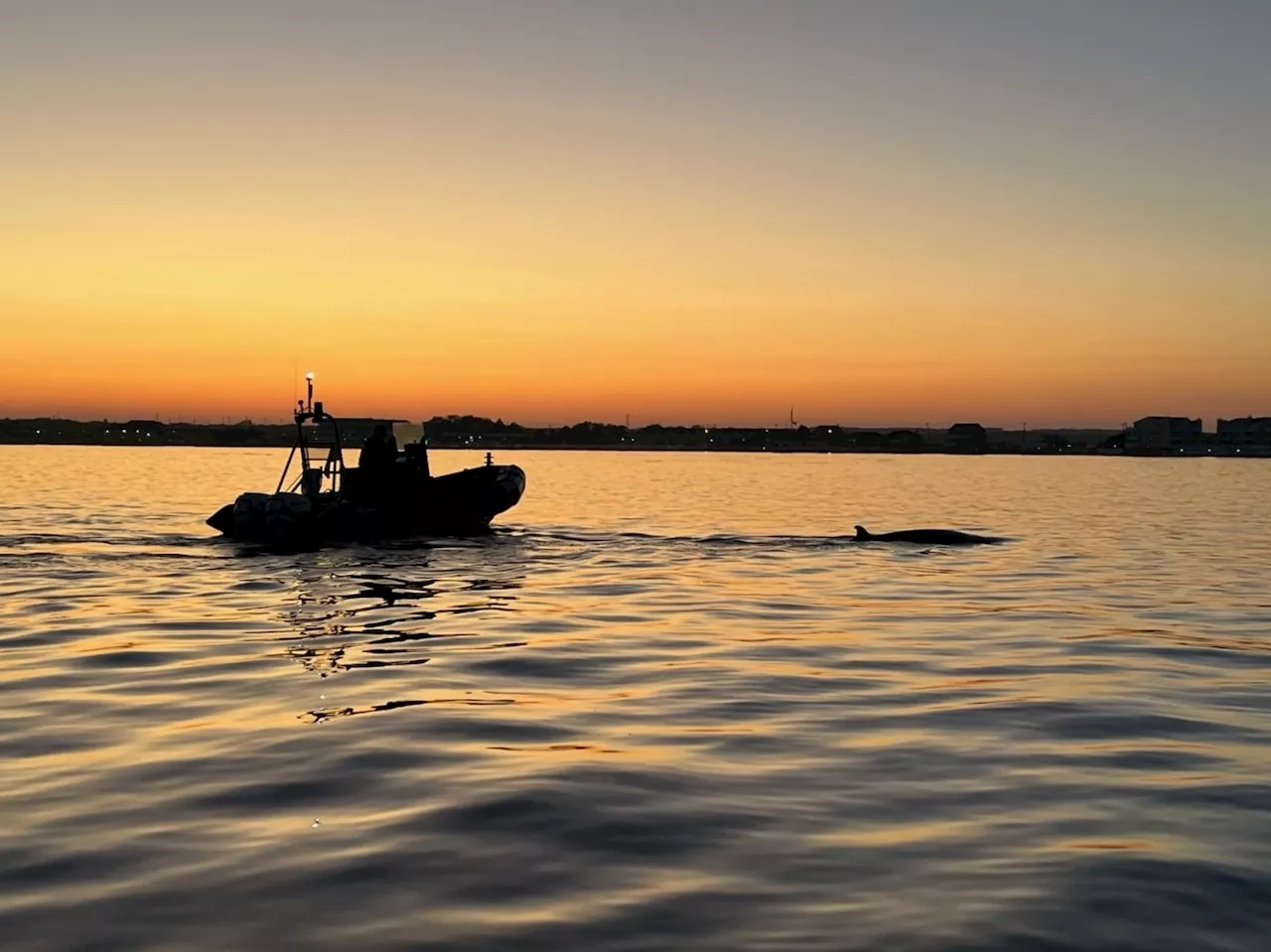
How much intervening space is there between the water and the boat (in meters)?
8.13

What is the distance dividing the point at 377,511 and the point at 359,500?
0.92m

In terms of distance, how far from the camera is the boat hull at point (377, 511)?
116 ft

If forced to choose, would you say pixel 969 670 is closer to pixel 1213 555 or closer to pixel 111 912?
pixel 111 912

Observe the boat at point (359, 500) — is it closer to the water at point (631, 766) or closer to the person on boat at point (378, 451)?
the person on boat at point (378, 451)

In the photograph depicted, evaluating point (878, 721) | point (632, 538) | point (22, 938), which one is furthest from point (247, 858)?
point (632, 538)

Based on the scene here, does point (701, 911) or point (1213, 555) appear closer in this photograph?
point (701, 911)

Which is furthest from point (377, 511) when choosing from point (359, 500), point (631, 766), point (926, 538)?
point (631, 766)

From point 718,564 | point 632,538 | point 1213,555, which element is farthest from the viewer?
point 632,538

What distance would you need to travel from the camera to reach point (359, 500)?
38.2 m

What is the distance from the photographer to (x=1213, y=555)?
36.7 m

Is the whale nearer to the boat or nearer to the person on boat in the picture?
the boat

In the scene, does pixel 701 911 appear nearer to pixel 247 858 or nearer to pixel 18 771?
pixel 247 858

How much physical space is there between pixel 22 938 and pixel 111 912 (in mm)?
508

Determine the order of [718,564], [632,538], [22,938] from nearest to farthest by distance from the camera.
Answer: [22,938], [718,564], [632,538]
